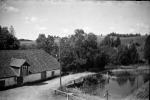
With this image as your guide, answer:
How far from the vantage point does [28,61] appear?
12172 millimetres

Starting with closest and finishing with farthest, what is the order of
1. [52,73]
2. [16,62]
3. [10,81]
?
[10,81], [16,62], [52,73]

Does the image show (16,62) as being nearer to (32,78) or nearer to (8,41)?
(32,78)

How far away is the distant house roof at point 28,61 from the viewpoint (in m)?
9.84

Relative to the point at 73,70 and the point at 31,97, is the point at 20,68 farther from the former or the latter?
the point at 73,70

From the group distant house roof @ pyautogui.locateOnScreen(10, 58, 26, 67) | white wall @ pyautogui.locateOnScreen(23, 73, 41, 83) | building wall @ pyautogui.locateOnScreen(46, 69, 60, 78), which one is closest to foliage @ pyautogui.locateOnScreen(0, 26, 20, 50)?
distant house roof @ pyautogui.locateOnScreen(10, 58, 26, 67)

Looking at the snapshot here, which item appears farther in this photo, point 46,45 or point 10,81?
point 46,45

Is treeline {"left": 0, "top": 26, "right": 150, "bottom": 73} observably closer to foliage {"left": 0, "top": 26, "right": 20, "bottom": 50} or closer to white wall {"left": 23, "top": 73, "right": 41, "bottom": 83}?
foliage {"left": 0, "top": 26, "right": 20, "bottom": 50}

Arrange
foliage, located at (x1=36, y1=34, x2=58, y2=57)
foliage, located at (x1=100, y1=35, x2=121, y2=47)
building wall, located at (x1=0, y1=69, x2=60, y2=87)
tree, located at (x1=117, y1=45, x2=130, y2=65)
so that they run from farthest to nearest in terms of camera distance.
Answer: foliage, located at (x1=100, y1=35, x2=121, y2=47) → tree, located at (x1=117, y1=45, x2=130, y2=65) → foliage, located at (x1=36, y1=34, x2=58, y2=57) → building wall, located at (x1=0, y1=69, x2=60, y2=87)

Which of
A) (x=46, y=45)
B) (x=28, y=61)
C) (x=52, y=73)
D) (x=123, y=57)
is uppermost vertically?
(x=46, y=45)

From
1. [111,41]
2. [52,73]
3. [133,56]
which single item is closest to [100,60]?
[133,56]

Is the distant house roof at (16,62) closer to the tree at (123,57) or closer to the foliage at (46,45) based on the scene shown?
the foliage at (46,45)

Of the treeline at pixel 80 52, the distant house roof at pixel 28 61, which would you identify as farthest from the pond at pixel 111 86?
the distant house roof at pixel 28 61

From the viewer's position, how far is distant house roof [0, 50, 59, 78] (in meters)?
9.84

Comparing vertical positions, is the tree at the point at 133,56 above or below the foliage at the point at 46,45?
below
